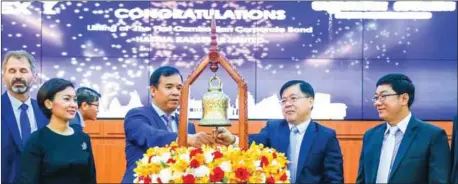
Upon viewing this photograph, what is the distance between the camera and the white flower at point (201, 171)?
2.88m

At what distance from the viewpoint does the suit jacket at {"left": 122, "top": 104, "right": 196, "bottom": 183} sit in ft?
11.3

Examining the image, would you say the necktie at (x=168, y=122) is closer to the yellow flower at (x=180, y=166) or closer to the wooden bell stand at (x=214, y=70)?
the wooden bell stand at (x=214, y=70)

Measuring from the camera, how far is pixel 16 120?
14.8 ft

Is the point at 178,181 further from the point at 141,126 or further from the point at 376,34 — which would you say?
the point at 376,34

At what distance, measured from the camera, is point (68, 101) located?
3.80 meters

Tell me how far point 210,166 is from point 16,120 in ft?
6.62

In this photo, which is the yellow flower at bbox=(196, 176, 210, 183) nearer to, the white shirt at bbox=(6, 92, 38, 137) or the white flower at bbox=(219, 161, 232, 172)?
the white flower at bbox=(219, 161, 232, 172)

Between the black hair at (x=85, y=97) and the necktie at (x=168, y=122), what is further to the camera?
the black hair at (x=85, y=97)

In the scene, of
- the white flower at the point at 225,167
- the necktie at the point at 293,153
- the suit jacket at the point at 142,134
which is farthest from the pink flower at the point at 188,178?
the necktie at the point at 293,153

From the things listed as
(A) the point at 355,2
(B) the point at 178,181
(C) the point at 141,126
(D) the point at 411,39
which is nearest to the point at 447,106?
(D) the point at 411,39

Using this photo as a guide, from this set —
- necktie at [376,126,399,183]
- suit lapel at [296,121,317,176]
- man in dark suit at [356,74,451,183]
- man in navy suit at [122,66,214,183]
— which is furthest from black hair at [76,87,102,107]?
necktie at [376,126,399,183]

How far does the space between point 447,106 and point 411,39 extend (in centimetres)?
68

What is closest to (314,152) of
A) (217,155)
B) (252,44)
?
(217,155)

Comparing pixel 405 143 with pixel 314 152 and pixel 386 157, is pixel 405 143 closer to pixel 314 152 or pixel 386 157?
pixel 386 157
